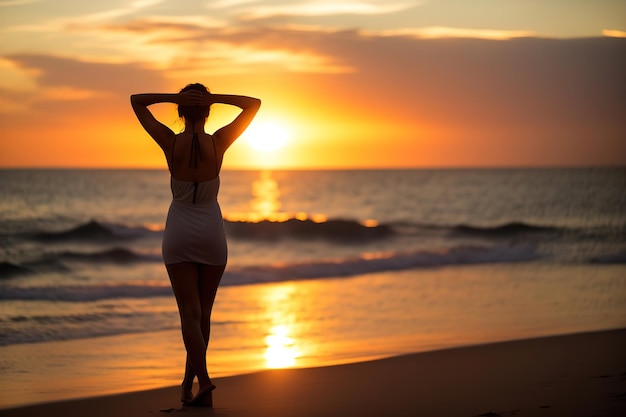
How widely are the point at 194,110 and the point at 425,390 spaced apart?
2504mm

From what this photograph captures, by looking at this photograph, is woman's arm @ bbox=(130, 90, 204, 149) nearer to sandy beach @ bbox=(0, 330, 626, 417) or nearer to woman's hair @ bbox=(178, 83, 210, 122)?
woman's hair @ bbox=(178, 83, 210, 122)

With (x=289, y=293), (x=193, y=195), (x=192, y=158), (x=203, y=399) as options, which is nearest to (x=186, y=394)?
(x=203, y=399)

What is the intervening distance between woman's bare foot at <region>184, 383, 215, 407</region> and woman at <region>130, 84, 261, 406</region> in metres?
0.11

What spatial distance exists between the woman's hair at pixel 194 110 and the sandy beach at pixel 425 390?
176 centimetres

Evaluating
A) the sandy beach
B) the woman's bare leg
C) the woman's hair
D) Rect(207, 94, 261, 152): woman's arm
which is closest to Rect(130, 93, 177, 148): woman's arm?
the woman's hair

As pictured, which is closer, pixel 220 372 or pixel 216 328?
pixel 220 372

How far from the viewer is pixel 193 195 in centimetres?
512

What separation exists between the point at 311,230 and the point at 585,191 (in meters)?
28.5

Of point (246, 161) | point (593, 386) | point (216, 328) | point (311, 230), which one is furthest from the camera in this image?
point (246, 161)

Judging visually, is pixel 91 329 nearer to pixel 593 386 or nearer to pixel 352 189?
pixel 593 386

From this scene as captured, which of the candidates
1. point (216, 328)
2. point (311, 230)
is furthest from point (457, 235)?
point (216, 328)

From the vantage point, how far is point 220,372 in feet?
22.6

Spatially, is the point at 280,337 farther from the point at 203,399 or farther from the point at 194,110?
the point at 194,110

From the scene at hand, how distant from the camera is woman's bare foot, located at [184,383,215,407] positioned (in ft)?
17.4
